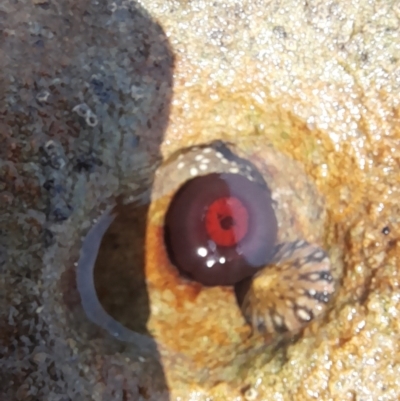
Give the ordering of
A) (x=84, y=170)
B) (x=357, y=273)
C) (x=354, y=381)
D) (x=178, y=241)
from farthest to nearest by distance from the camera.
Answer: (x=178, y=241)
(x=84, y=170)
(x=357, y=273)
(x=354, y=381)

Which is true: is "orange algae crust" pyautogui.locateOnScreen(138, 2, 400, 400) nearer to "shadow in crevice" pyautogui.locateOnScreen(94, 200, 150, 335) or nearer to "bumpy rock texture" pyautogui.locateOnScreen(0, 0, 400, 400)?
"bumpy rock texture" pyautogui.locateOnScreen(0, 0, 400, 400)

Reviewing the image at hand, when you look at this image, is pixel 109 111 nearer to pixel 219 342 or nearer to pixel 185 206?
pixel 185 206

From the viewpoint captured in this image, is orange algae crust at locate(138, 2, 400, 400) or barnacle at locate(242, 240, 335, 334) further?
barnacle at locate(242, 240, 335, 334)

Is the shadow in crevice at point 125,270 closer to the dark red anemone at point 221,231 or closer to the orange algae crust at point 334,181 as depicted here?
the dark red anemone at point 221,231

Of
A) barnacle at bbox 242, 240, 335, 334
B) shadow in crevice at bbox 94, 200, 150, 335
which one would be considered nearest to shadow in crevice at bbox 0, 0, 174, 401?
shadow in crevice at bbox 94, 200, 150, 335

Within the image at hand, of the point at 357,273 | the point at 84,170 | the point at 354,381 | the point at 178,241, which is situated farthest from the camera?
the point at 178,241

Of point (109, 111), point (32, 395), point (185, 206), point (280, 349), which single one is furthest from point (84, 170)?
point (280, 349)

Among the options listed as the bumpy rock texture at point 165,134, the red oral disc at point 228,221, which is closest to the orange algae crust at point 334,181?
the bumpy rock texture at point 165,134
